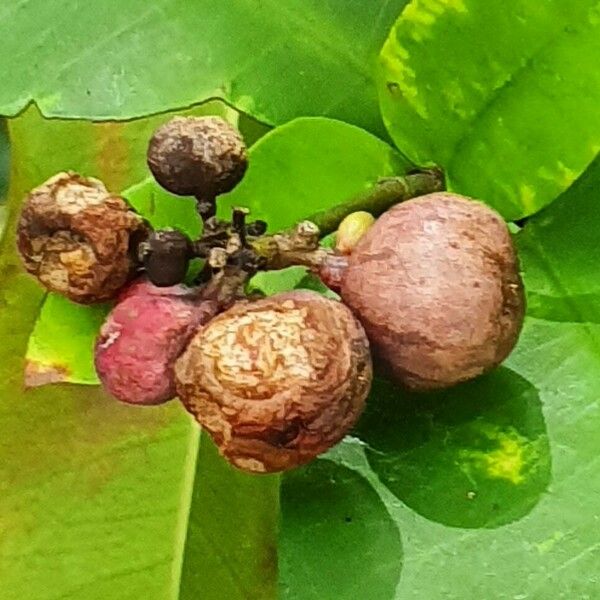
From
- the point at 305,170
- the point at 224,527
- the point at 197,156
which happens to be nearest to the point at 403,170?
the point at 305,170

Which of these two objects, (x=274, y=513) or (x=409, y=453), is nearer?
(x=409, y=453)

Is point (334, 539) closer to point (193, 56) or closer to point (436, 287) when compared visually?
point (436, 287)

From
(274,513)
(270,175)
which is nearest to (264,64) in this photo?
(270,175)

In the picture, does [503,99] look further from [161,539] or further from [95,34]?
[161,539]

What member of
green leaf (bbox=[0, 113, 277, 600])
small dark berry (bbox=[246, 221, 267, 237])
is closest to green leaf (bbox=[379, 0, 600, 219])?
small dark berry (bbox=[246, 221, 267, 237])

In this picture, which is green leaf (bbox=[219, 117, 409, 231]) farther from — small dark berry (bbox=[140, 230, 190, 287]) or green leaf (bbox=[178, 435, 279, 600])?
green leaf (bbox=[178, 435, 279, 600])

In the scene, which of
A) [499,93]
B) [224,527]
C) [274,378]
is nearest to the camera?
[274,378]
